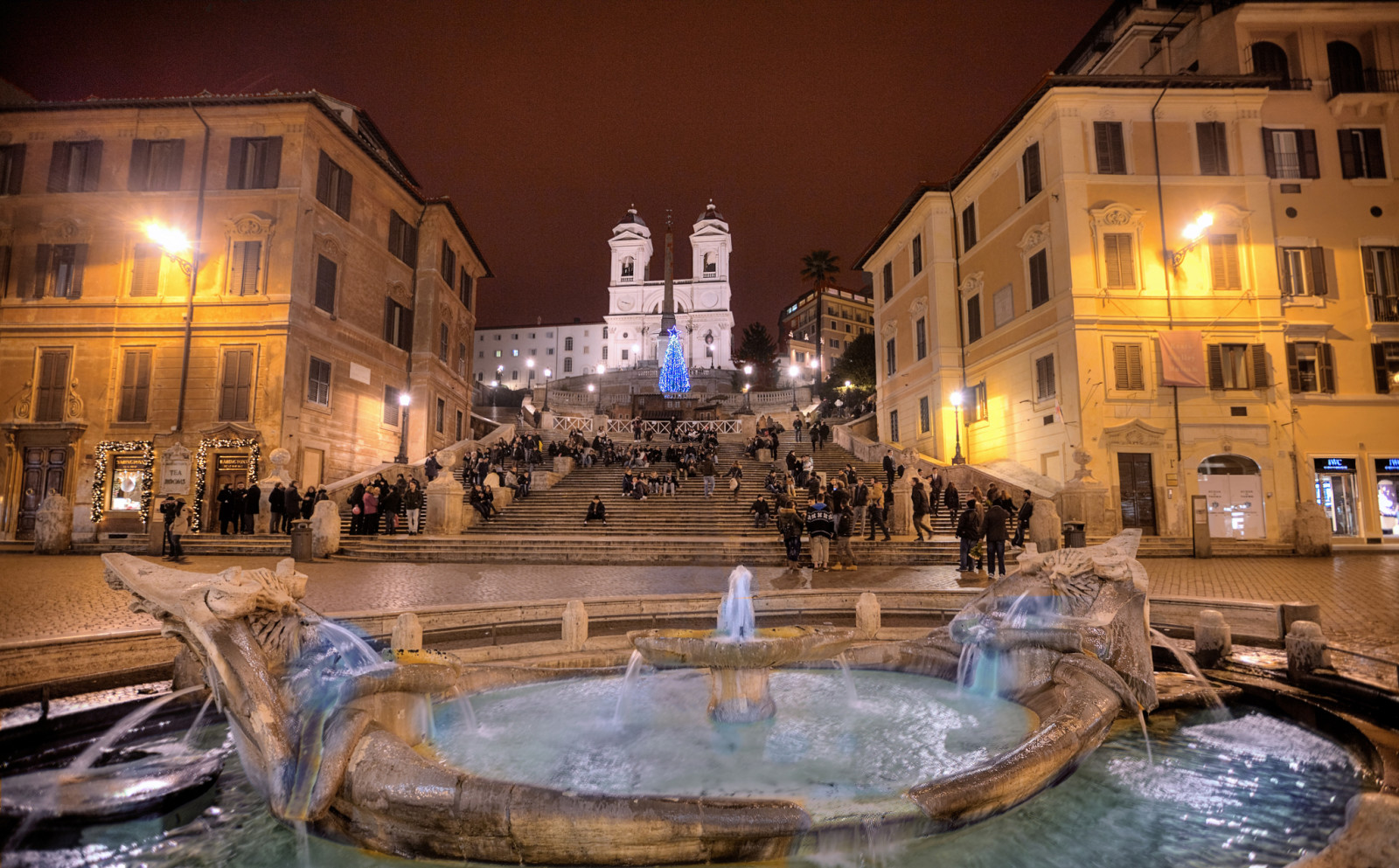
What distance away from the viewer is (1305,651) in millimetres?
5738

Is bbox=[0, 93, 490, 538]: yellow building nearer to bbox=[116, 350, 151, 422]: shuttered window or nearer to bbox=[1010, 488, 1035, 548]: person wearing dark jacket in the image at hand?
bbox=[116, 350, 151, 422]: shuttered window

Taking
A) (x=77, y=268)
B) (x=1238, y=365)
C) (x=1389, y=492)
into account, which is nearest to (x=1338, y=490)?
(x=1389, y=492)

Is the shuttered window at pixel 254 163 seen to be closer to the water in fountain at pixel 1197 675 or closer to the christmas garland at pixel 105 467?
the christmas garland at pixel 105 467

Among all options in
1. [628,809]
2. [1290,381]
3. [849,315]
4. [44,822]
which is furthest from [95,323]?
[849,315]

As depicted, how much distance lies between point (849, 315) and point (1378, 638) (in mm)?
100173

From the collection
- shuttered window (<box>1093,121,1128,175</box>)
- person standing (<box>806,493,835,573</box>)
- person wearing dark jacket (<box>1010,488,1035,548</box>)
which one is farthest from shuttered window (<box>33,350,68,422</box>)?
shuttered window (<box>1093,121,1128,175</box>)

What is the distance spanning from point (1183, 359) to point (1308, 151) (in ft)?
A: 31.1

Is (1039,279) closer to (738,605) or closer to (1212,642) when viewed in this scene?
(1212,642)

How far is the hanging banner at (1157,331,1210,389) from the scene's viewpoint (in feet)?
67.5

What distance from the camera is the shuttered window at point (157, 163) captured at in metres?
23.5

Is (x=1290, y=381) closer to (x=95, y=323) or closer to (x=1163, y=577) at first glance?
(x=1163, y=577)

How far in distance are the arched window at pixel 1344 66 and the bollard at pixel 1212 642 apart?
26893 millimetres

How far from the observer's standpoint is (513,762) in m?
4.39

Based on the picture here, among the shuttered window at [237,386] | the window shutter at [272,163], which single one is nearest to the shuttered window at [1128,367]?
the shuttered window at [237,386]
